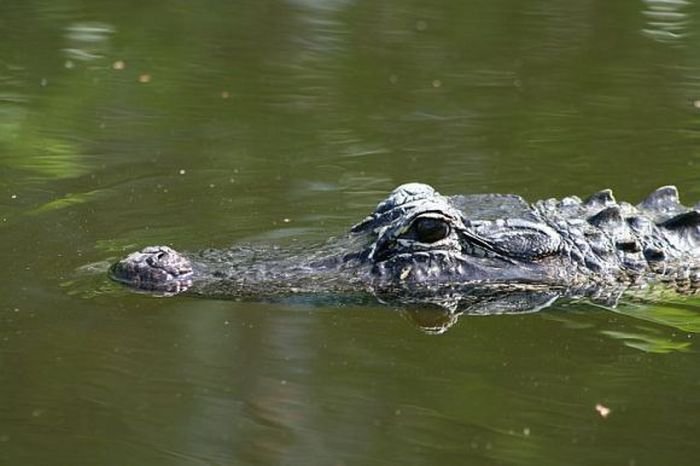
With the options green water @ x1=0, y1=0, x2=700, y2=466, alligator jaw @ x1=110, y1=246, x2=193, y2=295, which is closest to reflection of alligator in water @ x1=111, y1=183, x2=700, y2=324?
alligator jaw @ x1=110, y1=246, x2=193, y2=295

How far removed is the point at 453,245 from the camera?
23.3 ft

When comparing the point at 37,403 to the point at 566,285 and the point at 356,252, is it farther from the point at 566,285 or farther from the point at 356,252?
the point at 566,285

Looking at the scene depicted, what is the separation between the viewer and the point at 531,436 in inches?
215

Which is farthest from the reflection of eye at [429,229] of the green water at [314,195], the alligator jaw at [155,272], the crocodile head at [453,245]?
the alligator jaw at [155,272]

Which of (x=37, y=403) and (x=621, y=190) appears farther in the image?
(x=621, y=190)

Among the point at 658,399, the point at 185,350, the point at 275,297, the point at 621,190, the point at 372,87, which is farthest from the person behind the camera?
the point at 372,87

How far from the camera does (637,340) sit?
652cm

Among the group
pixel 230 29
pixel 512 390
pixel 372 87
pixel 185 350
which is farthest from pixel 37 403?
pixel 230 29

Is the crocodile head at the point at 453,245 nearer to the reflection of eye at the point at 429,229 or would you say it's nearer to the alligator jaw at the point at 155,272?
the reflection of eye at the point at 429,229

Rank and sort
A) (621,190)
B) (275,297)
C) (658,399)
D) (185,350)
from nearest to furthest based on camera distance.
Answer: (658,399), (185,350), (275,297), (621,190)

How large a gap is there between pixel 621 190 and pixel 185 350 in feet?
12.0

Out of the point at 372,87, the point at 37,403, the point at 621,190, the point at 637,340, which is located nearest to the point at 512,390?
the point at 637,340

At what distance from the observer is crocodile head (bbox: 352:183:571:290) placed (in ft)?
23.1

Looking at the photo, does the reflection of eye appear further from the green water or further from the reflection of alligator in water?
the green water
